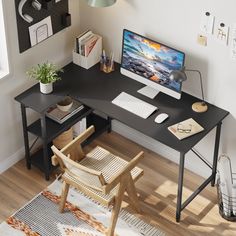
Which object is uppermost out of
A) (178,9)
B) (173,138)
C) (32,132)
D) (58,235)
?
(178,9)

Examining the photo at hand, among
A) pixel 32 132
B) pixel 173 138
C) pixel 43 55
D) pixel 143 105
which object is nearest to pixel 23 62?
pixel 43 55

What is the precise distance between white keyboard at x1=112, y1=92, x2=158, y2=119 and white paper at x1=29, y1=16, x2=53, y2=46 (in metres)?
0.76

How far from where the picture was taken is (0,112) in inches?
190

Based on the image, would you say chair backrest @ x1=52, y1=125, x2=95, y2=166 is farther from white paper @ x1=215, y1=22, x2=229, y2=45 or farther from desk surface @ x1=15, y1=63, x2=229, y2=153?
white paper @ x1=215, y1=22, x2=229, y2=45

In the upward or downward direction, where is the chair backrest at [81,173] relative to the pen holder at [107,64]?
downward

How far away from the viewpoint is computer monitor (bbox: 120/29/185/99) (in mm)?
4531

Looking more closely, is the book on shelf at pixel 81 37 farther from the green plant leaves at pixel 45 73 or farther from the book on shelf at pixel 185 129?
the book on shelf at pixel 185 129

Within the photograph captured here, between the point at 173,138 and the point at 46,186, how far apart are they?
1207 mm

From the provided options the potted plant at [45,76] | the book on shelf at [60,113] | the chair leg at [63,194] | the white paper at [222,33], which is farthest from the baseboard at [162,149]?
the white paper at [222,33]

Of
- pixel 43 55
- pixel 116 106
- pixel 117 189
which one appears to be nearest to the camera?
pixel 117 189

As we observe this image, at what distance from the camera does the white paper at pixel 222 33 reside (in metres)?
4.28

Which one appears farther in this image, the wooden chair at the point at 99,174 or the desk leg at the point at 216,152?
the desk leg at the point at 216,152

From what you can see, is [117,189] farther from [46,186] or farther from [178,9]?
[178,9]

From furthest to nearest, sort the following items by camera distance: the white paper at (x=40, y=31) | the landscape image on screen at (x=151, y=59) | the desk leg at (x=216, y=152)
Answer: the white paper at (x=40, y=31) → the desk leg at (x=216, y=152) → the landscape image on screen at (x=151, y=59)
